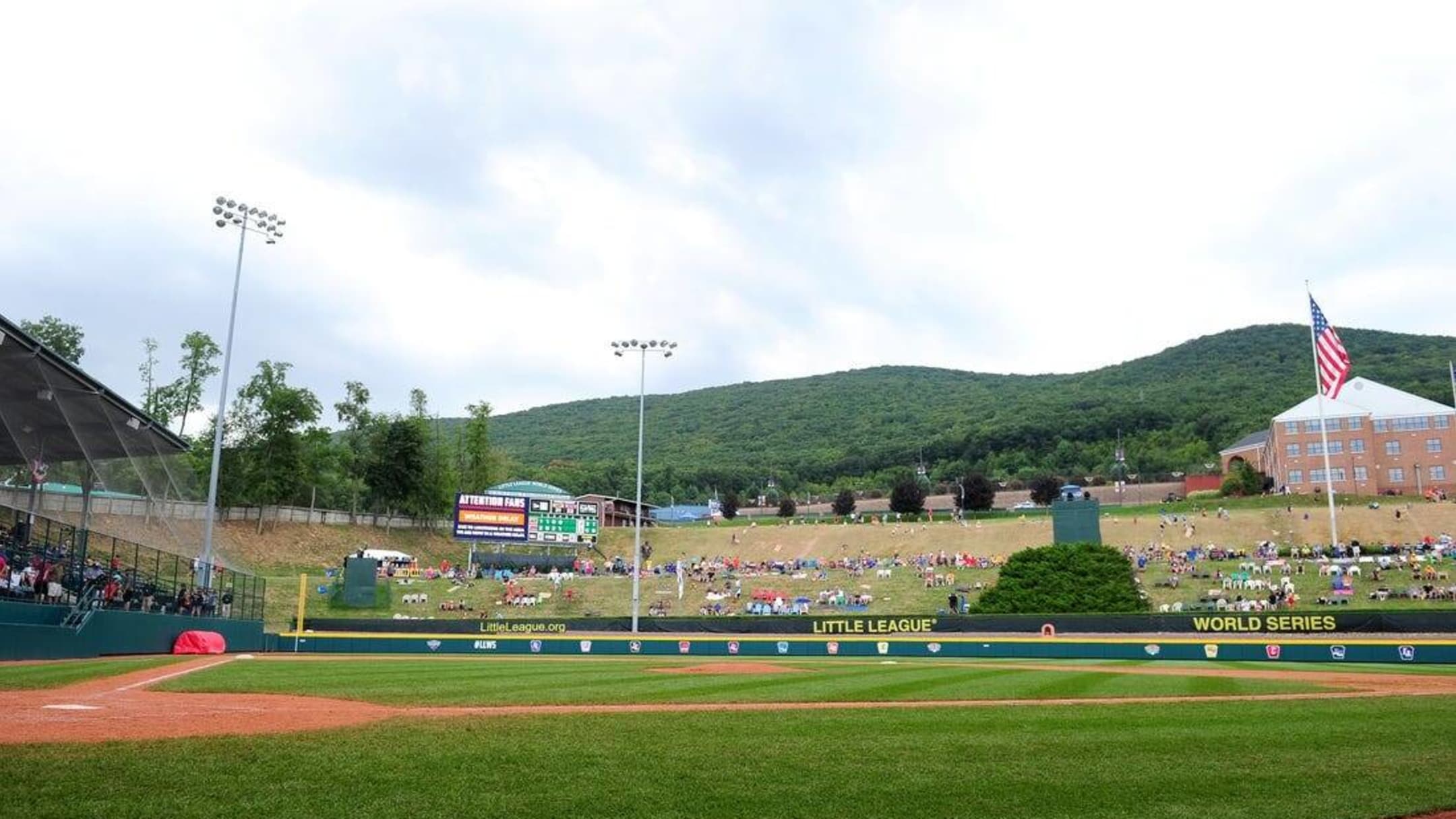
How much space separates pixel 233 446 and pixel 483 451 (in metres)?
Answer: 28.1

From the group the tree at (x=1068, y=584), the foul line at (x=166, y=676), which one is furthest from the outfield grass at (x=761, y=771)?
the tree at (x=1068, y=584)

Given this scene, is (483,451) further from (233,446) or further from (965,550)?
(965,550)

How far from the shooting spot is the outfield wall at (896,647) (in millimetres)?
30016

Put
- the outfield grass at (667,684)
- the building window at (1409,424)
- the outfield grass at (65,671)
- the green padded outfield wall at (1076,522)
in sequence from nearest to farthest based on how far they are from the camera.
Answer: the outfield grass at (667,684) < the outfield grass at (65,671) < the green padded outfield wall at (1076,522) < the building window at (1409,424)

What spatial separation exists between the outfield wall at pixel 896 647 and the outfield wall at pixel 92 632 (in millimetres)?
7618

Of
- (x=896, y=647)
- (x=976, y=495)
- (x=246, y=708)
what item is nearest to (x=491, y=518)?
(x=896, y=647)

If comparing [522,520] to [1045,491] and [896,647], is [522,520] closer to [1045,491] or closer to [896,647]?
[896,647]

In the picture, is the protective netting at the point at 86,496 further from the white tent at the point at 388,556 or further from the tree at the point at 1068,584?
the white tent at the point at 388,556

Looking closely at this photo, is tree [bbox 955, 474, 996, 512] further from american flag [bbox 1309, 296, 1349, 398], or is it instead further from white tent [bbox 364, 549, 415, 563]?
white tent [bbox 364, 549, 415, 563]

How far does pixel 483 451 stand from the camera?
100188mm

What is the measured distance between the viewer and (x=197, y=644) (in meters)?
32.9

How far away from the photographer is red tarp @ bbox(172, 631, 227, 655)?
3266 centimetres

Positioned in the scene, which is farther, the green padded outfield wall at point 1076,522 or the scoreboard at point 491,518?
the scoreboard at point 491,518

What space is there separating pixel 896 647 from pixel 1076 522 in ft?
51.4
